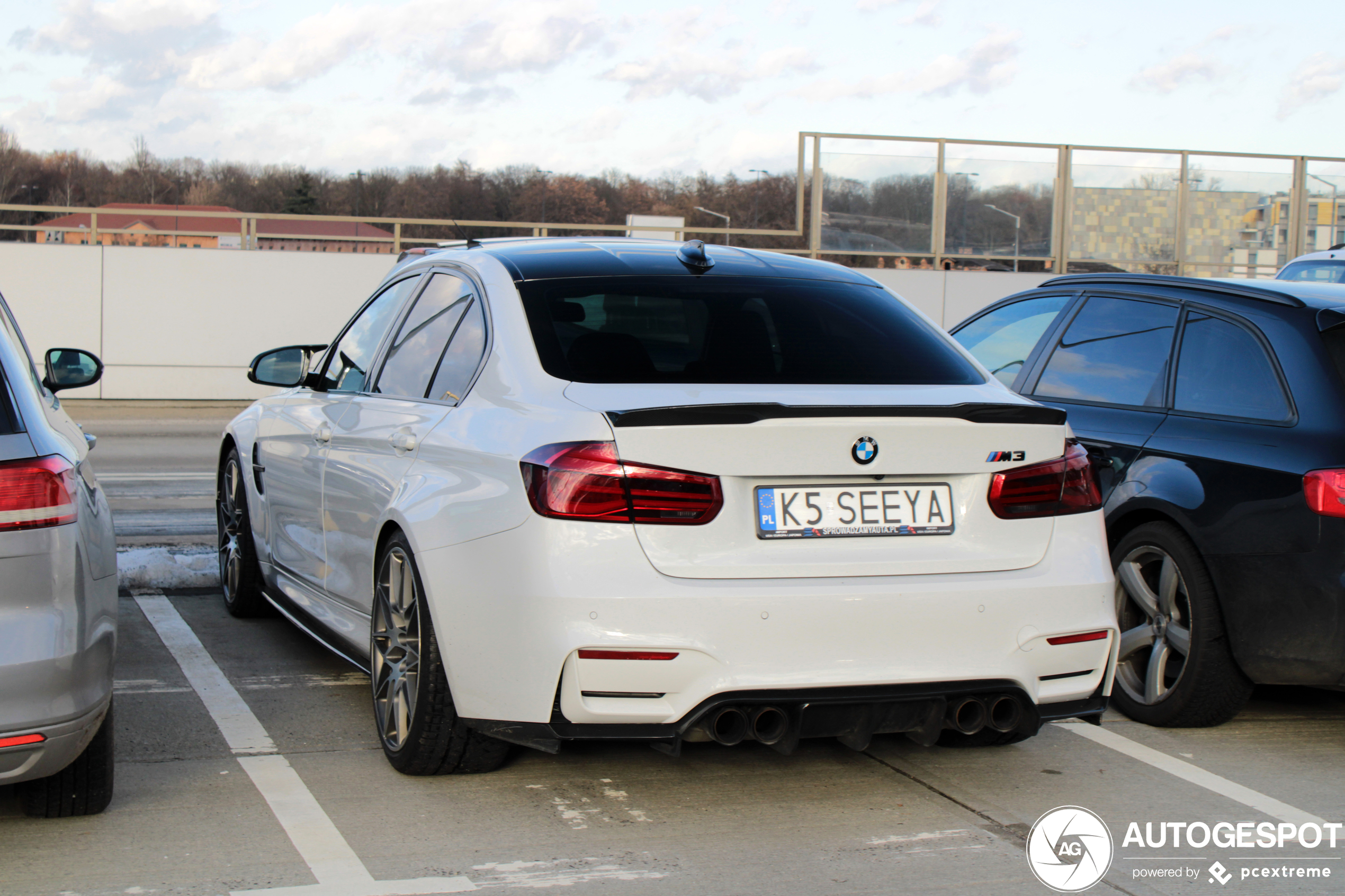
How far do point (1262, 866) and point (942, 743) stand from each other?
107 centimetres

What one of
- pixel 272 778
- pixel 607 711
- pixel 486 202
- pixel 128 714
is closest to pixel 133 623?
pixel 128 714

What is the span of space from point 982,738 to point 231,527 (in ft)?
12.8

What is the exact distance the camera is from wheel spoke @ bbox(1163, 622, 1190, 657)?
4.77m

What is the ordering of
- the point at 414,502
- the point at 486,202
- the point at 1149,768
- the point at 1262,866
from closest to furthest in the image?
1. the point at 1262,866
2. the point at 414,502
3. the point at 1149,768
4. the point at 486,202

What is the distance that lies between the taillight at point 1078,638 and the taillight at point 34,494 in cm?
247

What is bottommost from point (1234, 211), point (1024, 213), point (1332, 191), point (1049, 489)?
point (1049, 489)

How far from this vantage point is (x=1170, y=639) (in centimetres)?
488

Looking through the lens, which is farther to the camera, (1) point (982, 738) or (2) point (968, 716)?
(1) point (982, 738)

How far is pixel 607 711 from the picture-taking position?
340cm

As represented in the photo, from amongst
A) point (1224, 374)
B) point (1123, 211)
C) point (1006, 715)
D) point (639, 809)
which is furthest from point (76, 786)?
point (1123, 211)

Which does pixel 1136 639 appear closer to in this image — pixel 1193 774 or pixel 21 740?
pixel 1193 774

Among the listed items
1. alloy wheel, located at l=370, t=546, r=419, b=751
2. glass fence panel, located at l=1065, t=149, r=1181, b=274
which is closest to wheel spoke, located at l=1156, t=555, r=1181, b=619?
alloy wheel, located at l=370, t=546, r=419, b=751

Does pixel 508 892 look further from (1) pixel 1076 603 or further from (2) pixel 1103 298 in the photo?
(2) pixel 1103 298

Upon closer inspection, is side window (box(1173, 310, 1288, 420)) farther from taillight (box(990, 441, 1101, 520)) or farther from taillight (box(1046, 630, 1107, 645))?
taillight (box(1046, 630, 1107, 645))
